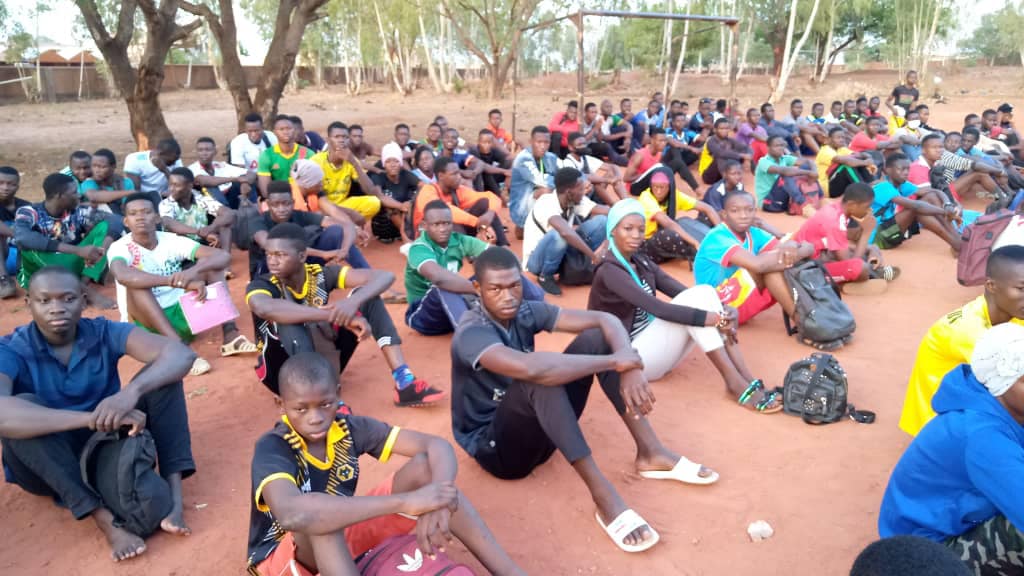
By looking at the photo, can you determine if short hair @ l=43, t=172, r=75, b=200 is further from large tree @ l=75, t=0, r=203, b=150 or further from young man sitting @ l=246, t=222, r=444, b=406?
large tree @ l=75, t=0, r=203, b=150

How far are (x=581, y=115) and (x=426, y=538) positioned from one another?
10.9 meters

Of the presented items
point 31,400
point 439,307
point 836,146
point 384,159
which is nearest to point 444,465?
point 31,400

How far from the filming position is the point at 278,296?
411 cm

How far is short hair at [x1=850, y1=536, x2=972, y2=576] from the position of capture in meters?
1.64

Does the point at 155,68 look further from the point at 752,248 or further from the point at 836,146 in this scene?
the point at 836,146

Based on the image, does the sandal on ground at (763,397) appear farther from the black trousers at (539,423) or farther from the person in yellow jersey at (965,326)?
the black trousers at (539,423)

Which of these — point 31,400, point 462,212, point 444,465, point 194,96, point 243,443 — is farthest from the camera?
point 194,96

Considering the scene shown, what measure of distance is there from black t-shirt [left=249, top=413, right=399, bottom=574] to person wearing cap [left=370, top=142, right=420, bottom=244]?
5491 millimetres

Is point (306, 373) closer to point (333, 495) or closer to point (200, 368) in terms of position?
point (333, 495)

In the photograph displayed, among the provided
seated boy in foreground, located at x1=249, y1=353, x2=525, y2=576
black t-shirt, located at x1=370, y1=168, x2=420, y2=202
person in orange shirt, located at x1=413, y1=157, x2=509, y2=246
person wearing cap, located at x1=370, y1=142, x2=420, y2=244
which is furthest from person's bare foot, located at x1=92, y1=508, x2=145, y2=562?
black t-shirt, located at x1=370, y1=168, x2=420, y2=202

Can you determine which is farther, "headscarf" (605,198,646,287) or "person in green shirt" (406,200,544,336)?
"person in green shirt" (406,200,544,336)

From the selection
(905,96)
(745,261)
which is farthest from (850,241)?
(905,96)

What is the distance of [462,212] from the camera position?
6.73 m

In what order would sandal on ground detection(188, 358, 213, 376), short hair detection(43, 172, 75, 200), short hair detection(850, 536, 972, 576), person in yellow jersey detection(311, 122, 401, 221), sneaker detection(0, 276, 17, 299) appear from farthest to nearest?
1. person in yellow jersey detection(311, 122, 401, 221)
2. sneaker detection(0, 276, 17, 299)
3. short hair detection(43, 172, 75, 200)
4. sandal on ground detection(188, 358, 213, 376)
5. short hair detection(850, 536, 972, 576)
